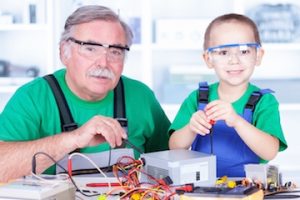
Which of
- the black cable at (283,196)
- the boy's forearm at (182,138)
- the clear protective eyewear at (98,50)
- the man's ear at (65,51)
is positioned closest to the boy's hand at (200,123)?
the boy's forearm at (182,138)

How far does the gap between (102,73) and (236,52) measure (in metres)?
0.48

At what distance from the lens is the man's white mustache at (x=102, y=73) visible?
6.66ft

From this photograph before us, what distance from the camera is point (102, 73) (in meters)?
2.04

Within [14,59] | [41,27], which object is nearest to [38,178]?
[41,27]

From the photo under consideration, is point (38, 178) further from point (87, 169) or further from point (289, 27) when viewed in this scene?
point (289, 27)

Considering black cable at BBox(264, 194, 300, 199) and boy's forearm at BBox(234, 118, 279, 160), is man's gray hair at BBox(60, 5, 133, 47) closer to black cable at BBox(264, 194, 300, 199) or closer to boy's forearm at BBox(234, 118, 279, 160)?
boy's forearm at BBox(234, 118, 279, 160)

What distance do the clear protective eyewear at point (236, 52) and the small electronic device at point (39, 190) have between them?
2.50ft

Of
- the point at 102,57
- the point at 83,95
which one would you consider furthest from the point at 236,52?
the point at 83,95

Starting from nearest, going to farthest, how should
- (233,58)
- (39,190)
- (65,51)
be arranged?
(39,190) < (233,58) < (65,51)

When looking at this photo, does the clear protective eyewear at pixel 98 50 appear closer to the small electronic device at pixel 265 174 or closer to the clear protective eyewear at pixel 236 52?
the clear protective eyewear at pixel 236 52

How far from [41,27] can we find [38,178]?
246 cm

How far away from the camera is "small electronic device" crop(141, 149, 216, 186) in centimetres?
144

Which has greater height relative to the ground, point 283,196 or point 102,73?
point 102,73

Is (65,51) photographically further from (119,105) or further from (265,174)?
(265,174)
